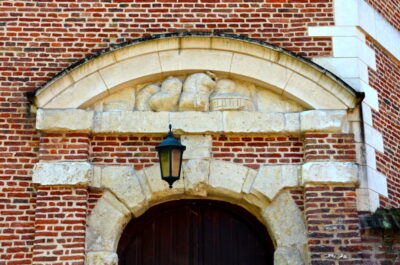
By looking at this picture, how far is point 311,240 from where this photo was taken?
22.6ft

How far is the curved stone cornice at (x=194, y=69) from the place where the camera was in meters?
7.32

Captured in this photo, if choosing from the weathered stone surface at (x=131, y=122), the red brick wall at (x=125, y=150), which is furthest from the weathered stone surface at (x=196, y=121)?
the red brick wall at (x=125, y=150)

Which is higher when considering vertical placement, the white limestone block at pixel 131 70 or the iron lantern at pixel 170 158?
the white limestone block at pixel 131 70

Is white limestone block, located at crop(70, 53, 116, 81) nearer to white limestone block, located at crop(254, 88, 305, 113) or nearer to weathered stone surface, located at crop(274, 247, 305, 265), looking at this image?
white limestone block, located at crop(254, 88, 305, 113)

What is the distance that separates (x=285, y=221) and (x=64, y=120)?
8.76ft

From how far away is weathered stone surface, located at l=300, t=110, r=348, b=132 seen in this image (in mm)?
7242

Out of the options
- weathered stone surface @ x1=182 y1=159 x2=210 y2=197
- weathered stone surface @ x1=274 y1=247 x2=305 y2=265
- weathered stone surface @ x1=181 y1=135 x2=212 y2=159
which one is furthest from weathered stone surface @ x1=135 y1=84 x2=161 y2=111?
weathered stone surface @ x1=274 y1=247 x2=305 y2=265

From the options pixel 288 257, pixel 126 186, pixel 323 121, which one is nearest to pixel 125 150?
pixel 126 186

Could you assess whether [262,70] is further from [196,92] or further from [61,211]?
[61,211]

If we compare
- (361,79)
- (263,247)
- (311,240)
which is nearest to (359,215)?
(311,240)

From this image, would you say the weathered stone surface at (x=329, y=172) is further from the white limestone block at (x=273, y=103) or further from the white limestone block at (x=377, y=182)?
the white limestone block at (x=273, y=103)

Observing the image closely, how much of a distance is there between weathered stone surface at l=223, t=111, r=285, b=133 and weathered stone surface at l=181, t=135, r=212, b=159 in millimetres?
258

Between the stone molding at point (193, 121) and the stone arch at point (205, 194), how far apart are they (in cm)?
42

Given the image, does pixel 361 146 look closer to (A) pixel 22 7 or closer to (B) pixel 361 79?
(B) pixel 361 79
